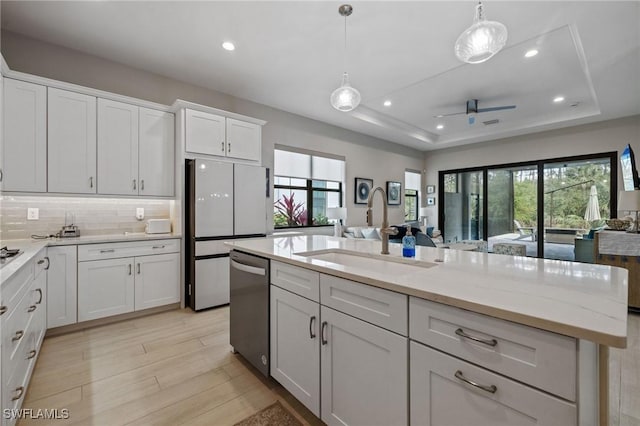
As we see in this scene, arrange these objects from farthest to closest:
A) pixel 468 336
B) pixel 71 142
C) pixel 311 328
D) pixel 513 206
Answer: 1. pixel 513 206
2. pixel 71 142
3. pixel 311 328
4. pixel 468 336

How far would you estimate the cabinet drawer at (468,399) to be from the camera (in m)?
0.77

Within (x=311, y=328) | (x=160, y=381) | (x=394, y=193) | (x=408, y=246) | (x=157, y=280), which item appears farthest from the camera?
(x=394, y=193)

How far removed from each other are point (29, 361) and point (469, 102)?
5.58 meters

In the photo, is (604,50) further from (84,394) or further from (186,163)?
(84,394)

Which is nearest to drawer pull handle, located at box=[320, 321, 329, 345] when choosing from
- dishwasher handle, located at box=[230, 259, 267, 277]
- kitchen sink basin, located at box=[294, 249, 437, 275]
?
kitchen sink basin, located at box=[294, 249, 437, 275]

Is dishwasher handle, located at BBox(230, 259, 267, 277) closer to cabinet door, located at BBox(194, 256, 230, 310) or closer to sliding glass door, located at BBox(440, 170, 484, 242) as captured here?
cabinet door, located at BBox(194, 256, 230, 310)

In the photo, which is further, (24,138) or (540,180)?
(540,180)

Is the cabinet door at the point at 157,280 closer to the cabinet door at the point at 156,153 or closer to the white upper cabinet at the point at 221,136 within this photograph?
the cabinet door at the point at 156,153

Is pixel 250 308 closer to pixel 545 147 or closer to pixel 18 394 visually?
pixel 18 394

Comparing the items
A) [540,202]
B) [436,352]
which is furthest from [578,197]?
[436,352]

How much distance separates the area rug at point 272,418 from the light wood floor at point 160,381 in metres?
0.05

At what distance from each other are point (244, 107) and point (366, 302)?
3.89 meters

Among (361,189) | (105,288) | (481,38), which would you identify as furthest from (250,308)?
(361,189)

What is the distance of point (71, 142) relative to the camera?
2818 millimetres
